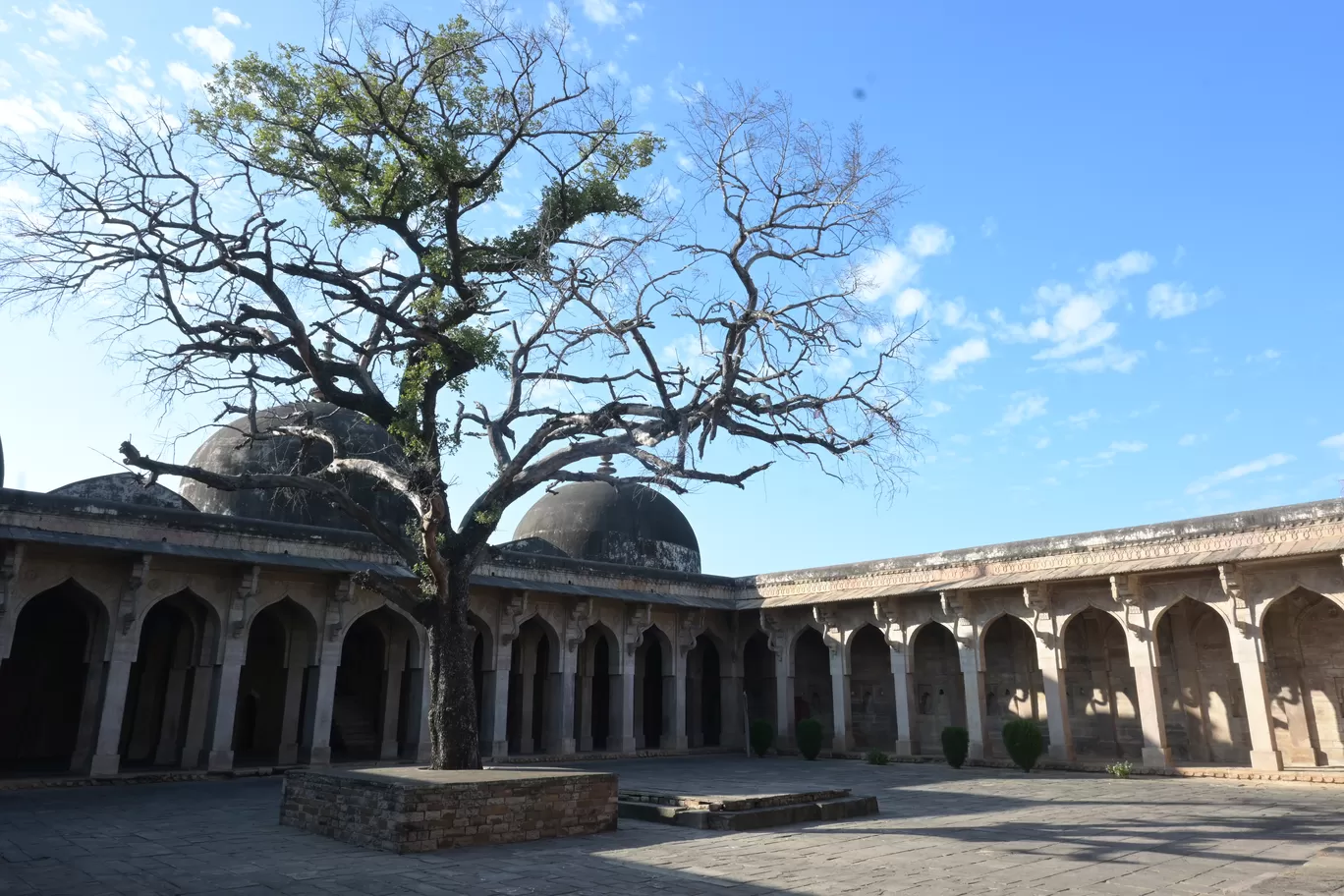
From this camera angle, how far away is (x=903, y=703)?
21.0 metres

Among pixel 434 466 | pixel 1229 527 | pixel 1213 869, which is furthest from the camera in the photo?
pixel 1229 527

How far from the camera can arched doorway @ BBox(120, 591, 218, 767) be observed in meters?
16.3

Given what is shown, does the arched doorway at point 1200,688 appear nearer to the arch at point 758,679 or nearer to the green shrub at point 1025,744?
the green shrub at point 1025,744

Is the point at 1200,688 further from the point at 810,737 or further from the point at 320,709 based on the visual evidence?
the point at 320,709

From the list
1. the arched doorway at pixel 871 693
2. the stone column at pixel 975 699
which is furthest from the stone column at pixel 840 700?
the stone column at pixel 975 699

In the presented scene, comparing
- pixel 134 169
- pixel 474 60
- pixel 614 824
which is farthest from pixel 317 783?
pixel 474 60

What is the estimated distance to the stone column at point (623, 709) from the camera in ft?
71.4

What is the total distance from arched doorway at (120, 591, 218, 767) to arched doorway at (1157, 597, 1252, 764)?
1806 cm

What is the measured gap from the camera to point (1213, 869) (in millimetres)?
7594

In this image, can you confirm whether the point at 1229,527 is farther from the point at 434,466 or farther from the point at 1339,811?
the point at 434,466

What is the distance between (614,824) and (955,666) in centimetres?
1434

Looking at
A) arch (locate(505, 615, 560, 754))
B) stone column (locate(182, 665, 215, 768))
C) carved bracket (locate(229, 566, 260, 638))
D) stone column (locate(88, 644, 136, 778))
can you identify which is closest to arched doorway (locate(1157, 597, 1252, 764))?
arch (locate(505, 615, 560, 754))

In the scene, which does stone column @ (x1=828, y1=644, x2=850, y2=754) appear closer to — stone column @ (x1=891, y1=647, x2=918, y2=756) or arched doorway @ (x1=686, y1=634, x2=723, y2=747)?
stone column @ (x1=891, y1=647, x2=918, y2=756)

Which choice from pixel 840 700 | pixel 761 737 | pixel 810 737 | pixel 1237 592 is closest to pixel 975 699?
pixel 840 700
